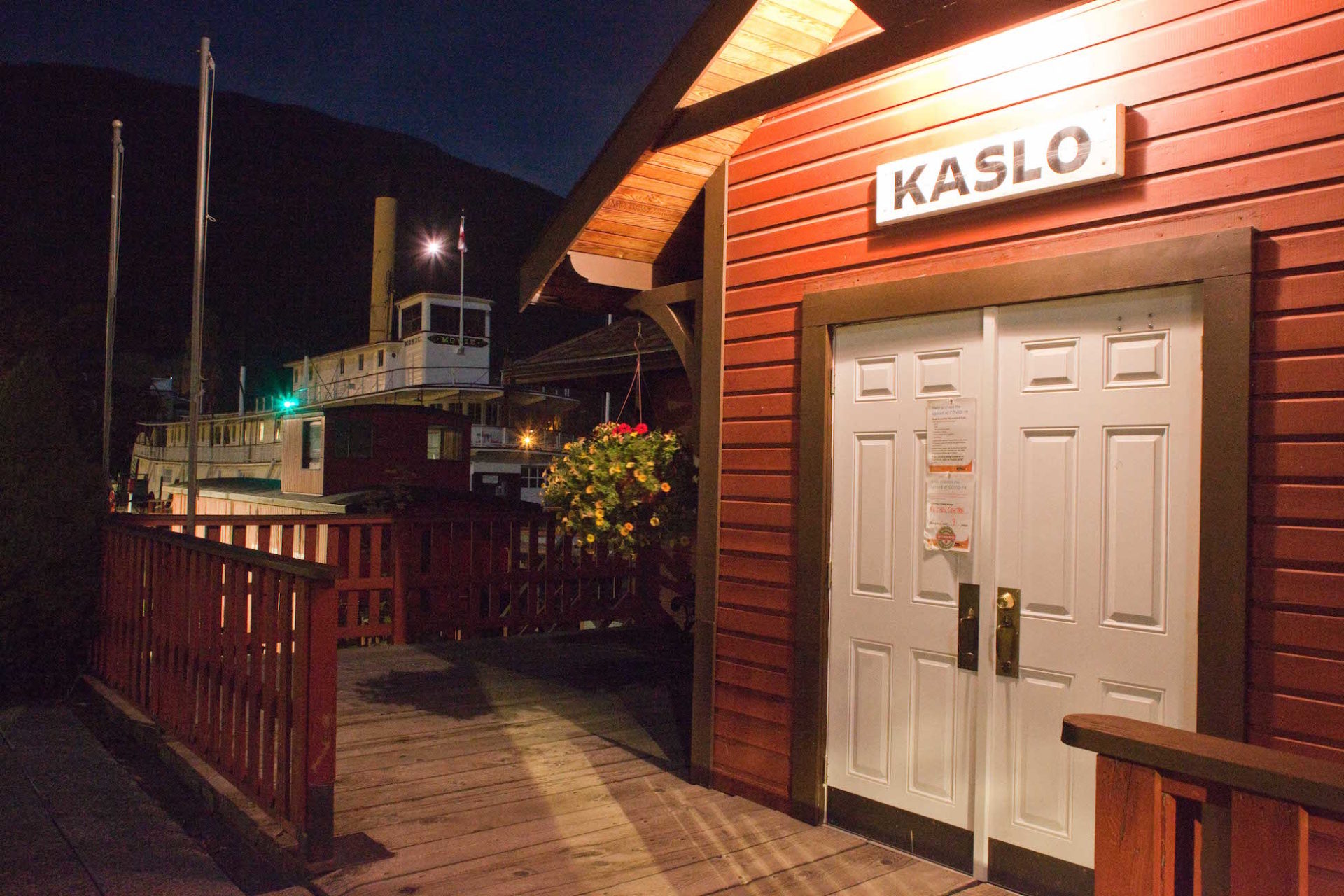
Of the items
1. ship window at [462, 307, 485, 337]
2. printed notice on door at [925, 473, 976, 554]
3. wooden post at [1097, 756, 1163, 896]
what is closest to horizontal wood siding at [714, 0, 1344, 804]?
printed notice on door at [925, 473, 976, 554]

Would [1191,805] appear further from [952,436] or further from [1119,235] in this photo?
[1119,235]

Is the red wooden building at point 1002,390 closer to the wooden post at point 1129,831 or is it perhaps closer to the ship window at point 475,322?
the wooden post at point 1129,831

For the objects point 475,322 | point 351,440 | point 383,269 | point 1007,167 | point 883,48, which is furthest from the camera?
point 383,269

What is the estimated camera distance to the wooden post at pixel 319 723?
3549mm

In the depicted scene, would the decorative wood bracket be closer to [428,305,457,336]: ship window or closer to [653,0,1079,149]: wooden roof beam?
[653,0,1079,149]: wooden roof beam

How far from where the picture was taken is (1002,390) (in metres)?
3.57

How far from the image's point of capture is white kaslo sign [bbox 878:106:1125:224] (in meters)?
3.25

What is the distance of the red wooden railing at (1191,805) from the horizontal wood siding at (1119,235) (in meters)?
1.18

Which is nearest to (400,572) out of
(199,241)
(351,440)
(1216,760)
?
(199,241)

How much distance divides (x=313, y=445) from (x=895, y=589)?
833 inches

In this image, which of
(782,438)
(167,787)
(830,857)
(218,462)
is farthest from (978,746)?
(218,462)

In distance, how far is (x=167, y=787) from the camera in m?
4.71

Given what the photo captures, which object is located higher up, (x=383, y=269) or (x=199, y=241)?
(x=383, y=269)

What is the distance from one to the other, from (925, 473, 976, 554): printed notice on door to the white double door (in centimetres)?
4
